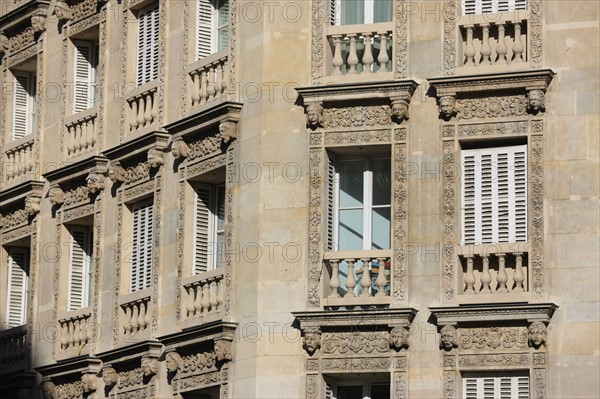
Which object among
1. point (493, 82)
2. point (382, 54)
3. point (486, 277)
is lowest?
point (486, 277)

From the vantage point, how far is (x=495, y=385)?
38.9 m

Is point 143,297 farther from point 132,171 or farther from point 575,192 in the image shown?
point 575,192

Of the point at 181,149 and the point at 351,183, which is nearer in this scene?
the point at 351,183

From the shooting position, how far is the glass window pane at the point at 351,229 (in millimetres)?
41000

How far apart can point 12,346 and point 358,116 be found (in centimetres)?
1247

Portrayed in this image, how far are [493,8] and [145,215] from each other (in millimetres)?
9240

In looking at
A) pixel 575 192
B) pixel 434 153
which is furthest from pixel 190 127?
pixel 575 192

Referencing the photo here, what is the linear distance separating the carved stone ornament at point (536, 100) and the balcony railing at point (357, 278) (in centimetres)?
371

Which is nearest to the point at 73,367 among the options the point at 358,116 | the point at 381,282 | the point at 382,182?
the point at 382,182

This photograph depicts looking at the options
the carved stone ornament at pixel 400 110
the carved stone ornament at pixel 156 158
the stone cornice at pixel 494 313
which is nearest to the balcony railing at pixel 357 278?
the stone cornice at pixel 494 313

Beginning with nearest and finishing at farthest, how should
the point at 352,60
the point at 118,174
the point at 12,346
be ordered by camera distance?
the point at 352,60
the point at 118,174
the point at 12,346

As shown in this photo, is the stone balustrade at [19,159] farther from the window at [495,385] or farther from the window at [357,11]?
the window at [495,385]

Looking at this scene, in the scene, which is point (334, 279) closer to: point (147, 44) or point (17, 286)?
point (147, 44)

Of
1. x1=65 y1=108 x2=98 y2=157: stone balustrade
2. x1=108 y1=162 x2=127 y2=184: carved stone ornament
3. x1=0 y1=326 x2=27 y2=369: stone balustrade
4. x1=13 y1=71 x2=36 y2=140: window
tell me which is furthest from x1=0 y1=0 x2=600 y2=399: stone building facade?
x1=13 y1=71 x2=36 y2=140: window
